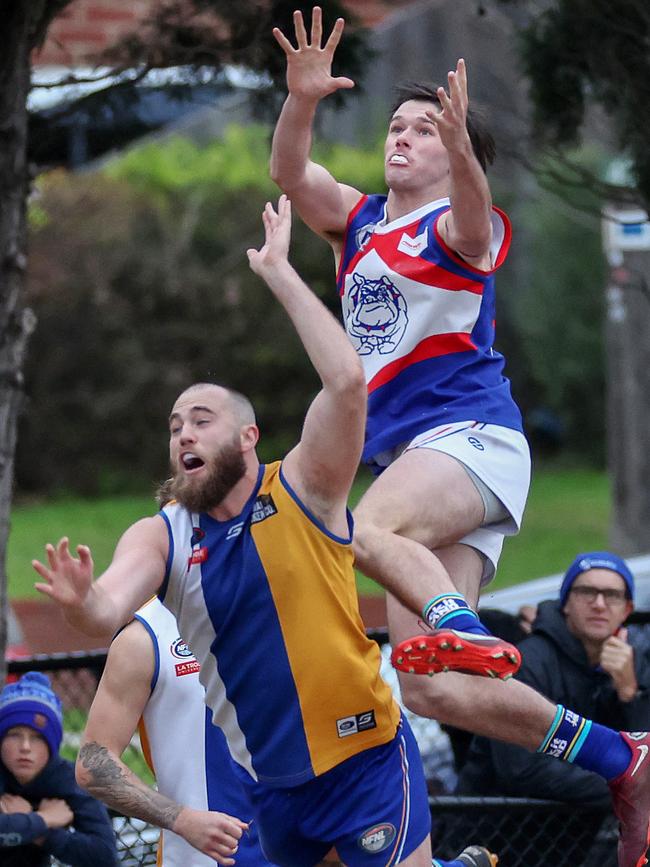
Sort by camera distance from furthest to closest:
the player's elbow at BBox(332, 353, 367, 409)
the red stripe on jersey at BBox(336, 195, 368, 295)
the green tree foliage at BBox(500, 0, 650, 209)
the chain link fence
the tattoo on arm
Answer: the green tree foliage at BBox(500, 0, 650, 209) → the chain link fence → the red stripe on jersey at BBox(336, 195, 368, 295) → the tattoo on arm → the player's elbow at BBox(332, 353, 367, 409)

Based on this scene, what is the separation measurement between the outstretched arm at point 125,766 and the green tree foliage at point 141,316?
13.3m

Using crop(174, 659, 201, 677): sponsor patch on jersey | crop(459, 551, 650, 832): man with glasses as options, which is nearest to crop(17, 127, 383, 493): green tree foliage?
crop(459, 551, 650, 832): man with glasses

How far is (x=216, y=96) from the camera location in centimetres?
654

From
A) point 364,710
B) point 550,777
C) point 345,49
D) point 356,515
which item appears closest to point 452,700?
point 364,710

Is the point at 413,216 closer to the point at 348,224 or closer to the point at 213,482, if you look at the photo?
the point at 348,224

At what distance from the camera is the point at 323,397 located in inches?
150

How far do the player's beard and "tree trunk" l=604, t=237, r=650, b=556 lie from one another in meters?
8.63

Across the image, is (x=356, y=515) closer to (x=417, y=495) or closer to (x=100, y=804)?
(x=417, y=495)

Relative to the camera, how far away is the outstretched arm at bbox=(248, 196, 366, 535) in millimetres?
3777

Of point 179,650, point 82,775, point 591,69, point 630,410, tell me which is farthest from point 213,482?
point 630,410

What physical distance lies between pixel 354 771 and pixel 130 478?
15334mm

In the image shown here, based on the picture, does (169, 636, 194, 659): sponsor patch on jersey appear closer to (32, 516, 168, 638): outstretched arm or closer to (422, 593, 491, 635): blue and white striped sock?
(32, 516, 168, 638): outstretched arm

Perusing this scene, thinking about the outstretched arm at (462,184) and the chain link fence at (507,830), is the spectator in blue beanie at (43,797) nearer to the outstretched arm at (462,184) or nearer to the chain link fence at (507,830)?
the chain link fence at (507,830)

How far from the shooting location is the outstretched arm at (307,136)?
432 centimetres
